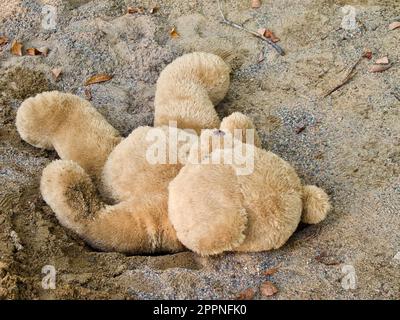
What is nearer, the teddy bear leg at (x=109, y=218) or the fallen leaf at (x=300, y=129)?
the teddy bear leg at (x=109, y=218)

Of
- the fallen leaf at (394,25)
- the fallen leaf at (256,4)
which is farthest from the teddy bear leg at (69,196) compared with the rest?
the fallen leaf at (394,25)

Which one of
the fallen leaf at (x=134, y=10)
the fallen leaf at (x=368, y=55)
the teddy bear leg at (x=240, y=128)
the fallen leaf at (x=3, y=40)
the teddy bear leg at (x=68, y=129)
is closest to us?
the teddy bear leg at (x=240, y=128)

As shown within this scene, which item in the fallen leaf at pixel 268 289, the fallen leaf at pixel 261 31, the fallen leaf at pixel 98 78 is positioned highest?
the fallen leaf at pixel 261 31

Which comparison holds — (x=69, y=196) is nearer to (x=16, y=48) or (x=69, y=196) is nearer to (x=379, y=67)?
(x=16, y=48)

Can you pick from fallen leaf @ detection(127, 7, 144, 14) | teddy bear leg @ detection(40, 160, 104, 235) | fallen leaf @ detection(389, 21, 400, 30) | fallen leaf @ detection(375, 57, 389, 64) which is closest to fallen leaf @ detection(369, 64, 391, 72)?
fallen leaf @ detection(375, 57, 389, 64)

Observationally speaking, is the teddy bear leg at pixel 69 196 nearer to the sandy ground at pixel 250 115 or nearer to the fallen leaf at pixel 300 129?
the sandy ground at pixel 250 115

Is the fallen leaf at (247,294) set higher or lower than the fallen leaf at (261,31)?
lower

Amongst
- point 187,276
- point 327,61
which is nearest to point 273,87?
point 327,61

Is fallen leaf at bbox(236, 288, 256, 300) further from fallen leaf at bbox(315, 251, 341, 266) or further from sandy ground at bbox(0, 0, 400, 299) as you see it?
fallen leaf at bbox(315, 251, 341, 266)

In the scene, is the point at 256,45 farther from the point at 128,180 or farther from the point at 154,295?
the point at 154,295

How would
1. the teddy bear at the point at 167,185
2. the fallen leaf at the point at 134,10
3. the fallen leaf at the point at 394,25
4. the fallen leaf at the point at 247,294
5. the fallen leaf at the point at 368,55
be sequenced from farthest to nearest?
the fallen leaf at the point at 134,10 < the fallen leaf at the point at 394,25 < the fallen leaf at the point at 368,55 < the teddy bear at the point at 167,185 < the fallen leaf at the point at 247,294
